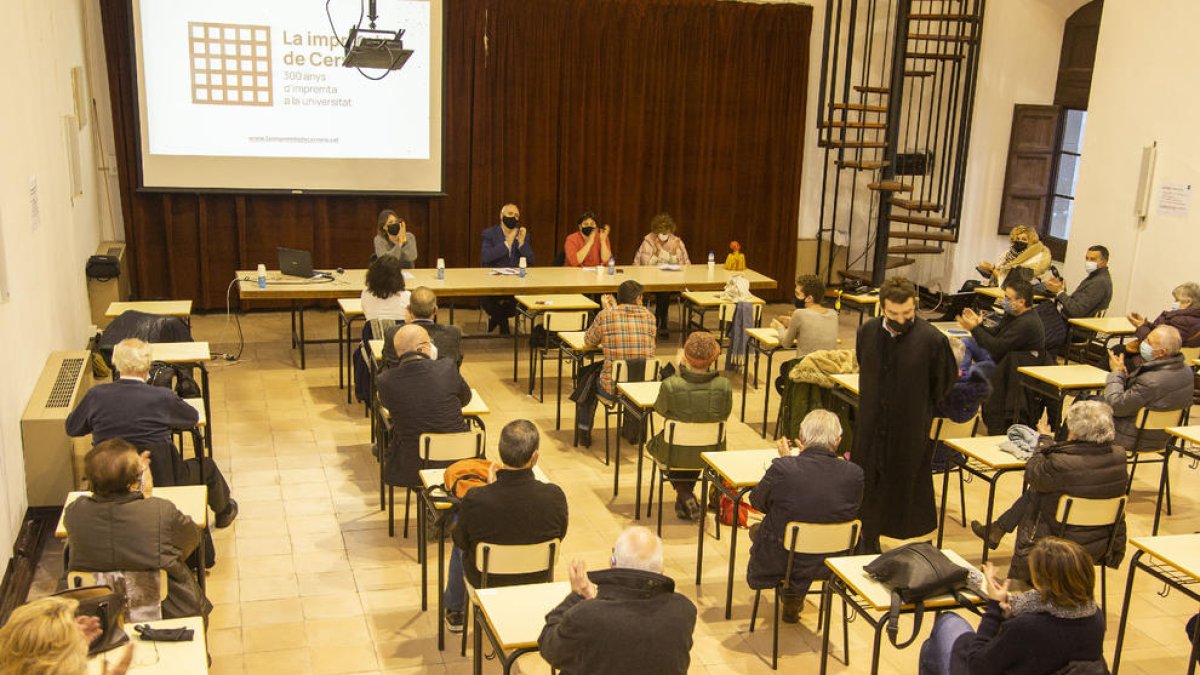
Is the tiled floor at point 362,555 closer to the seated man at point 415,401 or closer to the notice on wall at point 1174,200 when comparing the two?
the seated man at point 415,401

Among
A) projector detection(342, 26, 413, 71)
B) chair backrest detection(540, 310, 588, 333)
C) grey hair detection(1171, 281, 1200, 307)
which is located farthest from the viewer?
projector detection(342, 26, 413, 71)

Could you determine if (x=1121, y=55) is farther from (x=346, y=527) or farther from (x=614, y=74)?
(x=346, y=527)

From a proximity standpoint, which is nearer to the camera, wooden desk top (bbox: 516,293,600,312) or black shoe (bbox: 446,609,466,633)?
black shoe (bbox: 446,609,466,633)

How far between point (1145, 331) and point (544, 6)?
21.6ft

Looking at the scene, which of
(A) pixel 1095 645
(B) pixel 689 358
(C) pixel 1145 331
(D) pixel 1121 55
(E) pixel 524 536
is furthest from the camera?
(D) pixel 1121 55

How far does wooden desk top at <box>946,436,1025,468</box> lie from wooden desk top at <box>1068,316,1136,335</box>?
11.6 feet

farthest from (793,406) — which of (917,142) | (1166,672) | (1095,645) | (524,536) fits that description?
(917,142)

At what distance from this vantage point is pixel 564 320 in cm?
812

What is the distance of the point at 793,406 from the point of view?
7043 mm

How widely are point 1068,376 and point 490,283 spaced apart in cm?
468

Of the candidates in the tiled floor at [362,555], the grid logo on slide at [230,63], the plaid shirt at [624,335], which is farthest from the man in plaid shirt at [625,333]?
the grid logo on slide at [230,63]

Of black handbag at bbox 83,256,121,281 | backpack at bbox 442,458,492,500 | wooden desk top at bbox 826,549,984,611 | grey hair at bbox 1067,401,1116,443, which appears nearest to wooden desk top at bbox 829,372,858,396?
grey hair at bbox 1067,401,1116,443

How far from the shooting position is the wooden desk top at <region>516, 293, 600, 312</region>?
8.42 m

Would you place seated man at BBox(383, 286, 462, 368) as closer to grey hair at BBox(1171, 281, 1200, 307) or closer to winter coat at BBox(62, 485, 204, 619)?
winter coat at BBox(62, 485, 204, 619)
